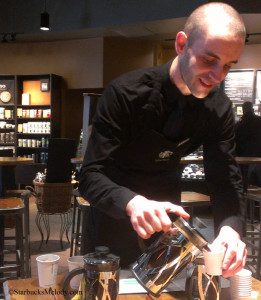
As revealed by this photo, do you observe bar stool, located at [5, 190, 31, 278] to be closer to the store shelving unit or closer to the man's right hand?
the man's right hand

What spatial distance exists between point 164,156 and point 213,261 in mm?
520

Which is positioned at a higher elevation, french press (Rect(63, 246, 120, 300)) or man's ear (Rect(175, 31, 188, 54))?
man's ear (Rect(175, 31, 188, 54))

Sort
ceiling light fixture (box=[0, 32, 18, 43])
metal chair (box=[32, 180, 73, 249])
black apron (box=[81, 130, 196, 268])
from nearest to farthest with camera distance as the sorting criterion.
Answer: black apron (box=[81, 130, 196, 268]) → metal chair (box=[32, 180, 73, 249]) → ceiling light fixture (box=[0, 32, 18, 43])

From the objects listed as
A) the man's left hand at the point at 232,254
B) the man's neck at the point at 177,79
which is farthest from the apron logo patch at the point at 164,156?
the man's left hand at the point at 232,254

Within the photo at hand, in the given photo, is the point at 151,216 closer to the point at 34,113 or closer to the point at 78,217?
the point at 78,217

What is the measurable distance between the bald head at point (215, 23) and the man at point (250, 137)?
15.5 ft

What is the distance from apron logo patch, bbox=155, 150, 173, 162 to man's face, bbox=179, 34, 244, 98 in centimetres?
31

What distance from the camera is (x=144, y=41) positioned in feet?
29.6

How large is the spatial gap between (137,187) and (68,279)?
1.75 feet

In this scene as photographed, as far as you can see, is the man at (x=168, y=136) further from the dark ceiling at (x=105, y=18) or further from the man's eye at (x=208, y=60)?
the dark ceiling at (x=105, y=18)

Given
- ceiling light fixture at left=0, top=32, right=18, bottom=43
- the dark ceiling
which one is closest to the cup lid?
the dark ceiling

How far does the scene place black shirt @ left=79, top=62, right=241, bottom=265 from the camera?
1335 mm

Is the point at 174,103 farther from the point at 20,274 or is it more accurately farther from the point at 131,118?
the point at 20,274

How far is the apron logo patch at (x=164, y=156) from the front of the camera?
1453 millimetres
